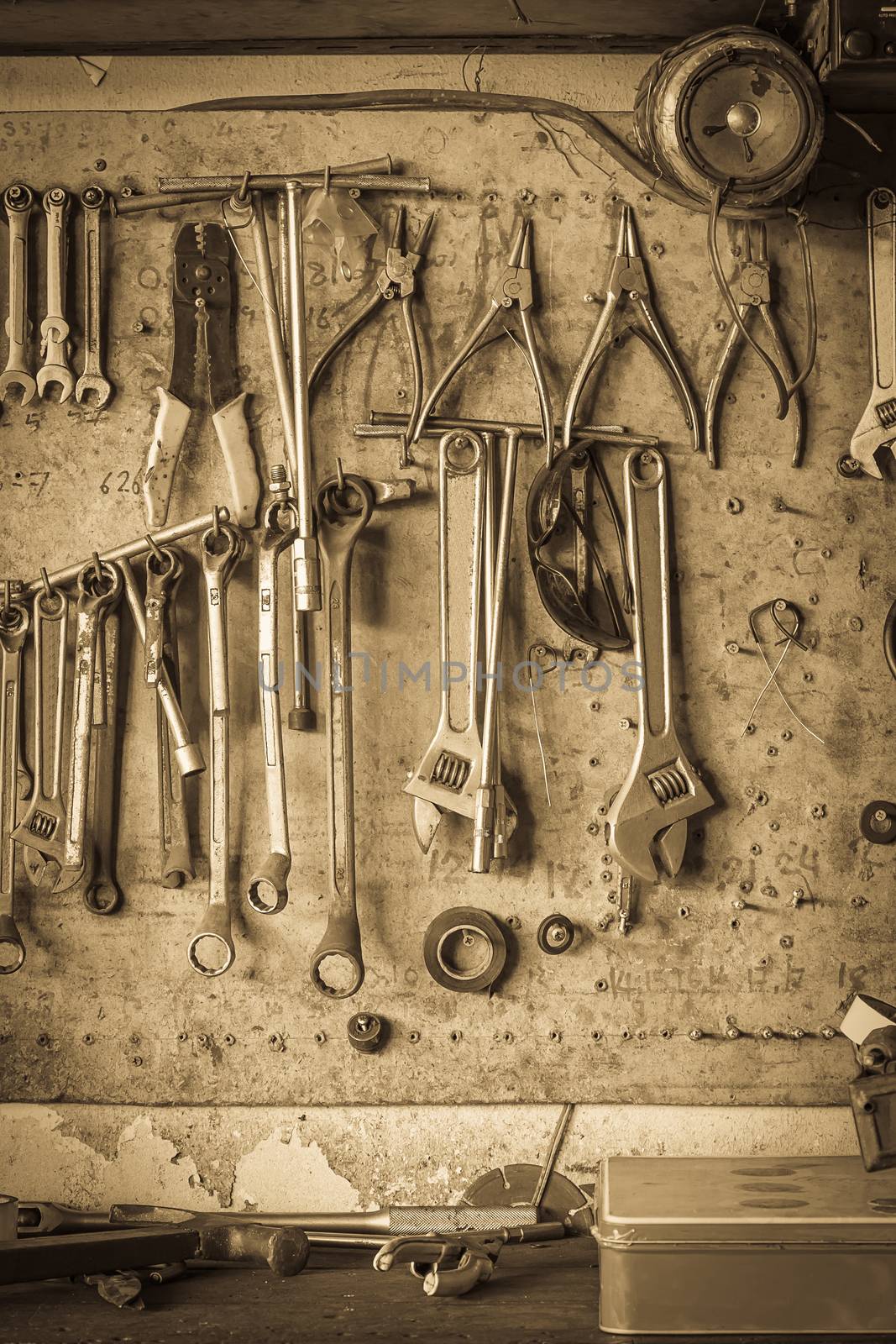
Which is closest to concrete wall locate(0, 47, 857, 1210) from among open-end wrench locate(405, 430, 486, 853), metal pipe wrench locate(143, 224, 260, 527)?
open-end wrench locate(405, 430, 486, 853)

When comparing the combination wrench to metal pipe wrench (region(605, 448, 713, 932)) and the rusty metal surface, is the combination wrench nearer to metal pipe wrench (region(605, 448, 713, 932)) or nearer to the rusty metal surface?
metal pipe wrench (region(605, 448, 713, 932))

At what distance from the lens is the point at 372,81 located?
7.41 feet

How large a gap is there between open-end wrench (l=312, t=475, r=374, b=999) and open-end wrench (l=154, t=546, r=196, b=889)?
0.27m

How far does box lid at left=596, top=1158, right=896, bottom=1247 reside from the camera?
5.15ft

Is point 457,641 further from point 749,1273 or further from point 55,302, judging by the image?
point 749,1273

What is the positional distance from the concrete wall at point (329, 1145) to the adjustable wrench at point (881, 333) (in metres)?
1.19

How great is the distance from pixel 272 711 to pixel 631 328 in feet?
3.15

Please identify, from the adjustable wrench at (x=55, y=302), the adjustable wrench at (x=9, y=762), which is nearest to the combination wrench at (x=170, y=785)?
the adjustable wrench at (x=9, y=762)

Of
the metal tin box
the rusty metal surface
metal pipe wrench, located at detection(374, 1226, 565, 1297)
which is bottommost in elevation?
metal pipe wrench, located at detection(374, 1226, 565, 1297)

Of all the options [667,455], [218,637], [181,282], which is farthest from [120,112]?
[667,455]

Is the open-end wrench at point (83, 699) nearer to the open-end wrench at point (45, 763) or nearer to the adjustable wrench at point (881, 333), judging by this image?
the open-end wrench at point (45, 763)

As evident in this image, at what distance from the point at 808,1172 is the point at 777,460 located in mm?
1216

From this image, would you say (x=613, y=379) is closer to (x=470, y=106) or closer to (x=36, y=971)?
(x=470, y=106)

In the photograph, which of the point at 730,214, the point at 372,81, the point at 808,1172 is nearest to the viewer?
the point at 808,1172
